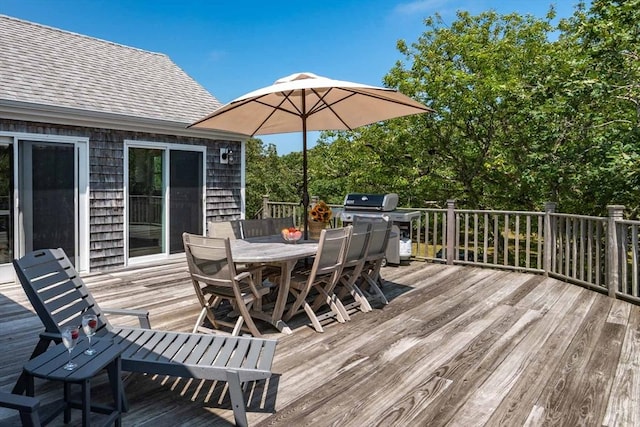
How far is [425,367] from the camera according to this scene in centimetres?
299

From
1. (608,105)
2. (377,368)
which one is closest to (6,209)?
(377,368)

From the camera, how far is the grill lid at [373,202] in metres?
6.66

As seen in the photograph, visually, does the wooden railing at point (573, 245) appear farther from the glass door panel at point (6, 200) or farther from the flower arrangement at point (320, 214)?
the glass door panel at point (6, 200)

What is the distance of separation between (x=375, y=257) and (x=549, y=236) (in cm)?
301

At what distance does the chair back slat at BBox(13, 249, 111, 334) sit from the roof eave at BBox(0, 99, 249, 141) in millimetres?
2582

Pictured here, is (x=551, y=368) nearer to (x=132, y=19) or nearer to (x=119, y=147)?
(x=119, y=147)

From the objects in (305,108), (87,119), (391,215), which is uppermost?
(87,119)

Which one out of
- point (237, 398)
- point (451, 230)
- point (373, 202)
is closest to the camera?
point (237, 398)

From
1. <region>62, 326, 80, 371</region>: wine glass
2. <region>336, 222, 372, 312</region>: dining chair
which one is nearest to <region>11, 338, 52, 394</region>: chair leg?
<region>62, 326, 80, 371</region>: wine glass

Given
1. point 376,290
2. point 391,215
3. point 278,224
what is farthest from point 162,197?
point 376,290

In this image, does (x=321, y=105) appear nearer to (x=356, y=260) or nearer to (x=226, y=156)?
(x=356, y=260)

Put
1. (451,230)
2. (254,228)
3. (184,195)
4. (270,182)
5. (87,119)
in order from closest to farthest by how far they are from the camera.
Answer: (254,228)
(87,119)
(451,230)
(184,195)
(270,182)

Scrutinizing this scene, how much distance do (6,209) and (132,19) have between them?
9.79 meters

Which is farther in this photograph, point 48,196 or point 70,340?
point 48,196
